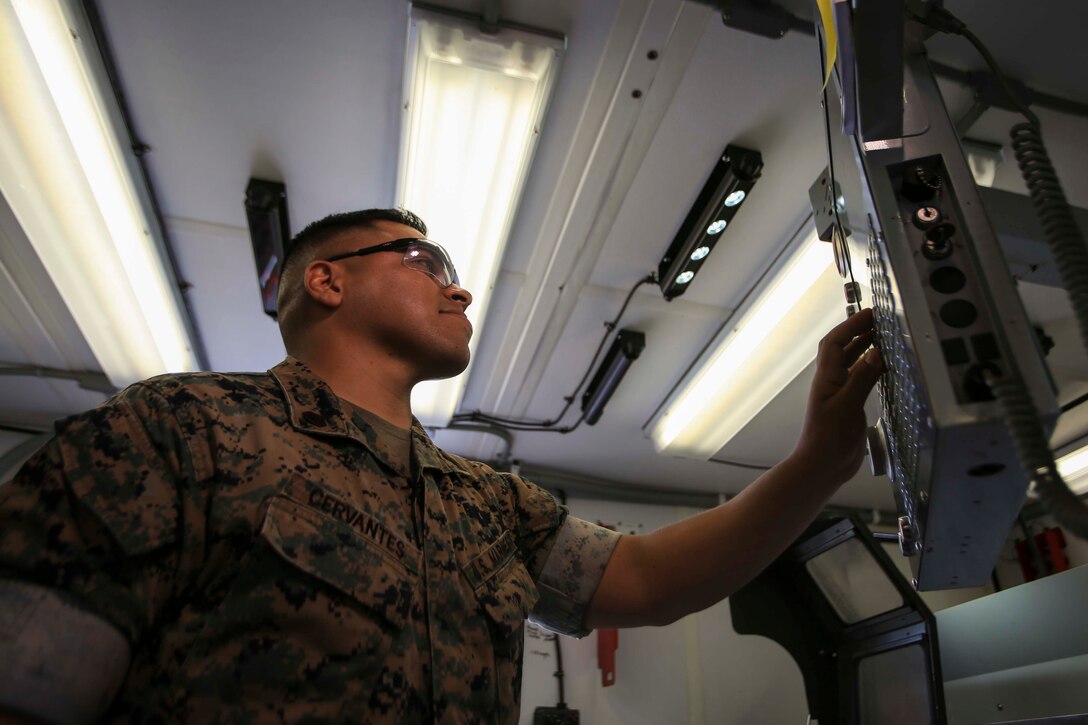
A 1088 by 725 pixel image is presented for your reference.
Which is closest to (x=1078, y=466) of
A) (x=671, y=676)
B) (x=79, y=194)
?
(x=671, y=676)

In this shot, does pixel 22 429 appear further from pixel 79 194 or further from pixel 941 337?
pixel 941 337

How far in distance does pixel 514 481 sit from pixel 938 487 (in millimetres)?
979

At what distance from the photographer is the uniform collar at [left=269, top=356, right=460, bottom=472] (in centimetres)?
110

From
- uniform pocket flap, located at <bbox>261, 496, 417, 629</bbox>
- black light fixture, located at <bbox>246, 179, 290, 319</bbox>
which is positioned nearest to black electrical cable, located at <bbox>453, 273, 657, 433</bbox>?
black light fixture, located at <bbox>246, 179, 290, 319</bbox>

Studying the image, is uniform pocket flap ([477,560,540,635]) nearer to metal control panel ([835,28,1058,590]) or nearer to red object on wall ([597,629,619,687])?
metal control panel ([835,28,1058,590])

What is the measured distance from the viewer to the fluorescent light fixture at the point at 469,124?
1664mm

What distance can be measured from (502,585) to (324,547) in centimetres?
37

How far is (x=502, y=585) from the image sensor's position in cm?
115

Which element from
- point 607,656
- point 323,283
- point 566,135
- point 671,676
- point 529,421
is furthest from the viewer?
point 671,676

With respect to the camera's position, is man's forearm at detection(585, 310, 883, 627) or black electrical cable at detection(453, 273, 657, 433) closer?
man's forearm at detection(585, 310, 883, 627)

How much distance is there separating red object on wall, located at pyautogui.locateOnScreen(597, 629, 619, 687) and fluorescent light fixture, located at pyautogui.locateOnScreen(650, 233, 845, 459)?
3.83ft

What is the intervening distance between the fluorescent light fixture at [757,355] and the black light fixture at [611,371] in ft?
1.17

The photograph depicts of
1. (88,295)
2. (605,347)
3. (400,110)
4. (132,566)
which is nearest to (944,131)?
(132,566)

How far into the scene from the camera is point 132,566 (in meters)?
0.79
